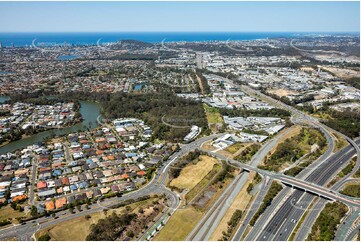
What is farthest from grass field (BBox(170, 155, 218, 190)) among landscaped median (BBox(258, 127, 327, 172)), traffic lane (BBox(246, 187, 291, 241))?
traffic lane (BBox(246, 187, 291, 241))

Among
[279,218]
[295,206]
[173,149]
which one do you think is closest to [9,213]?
[173,149]

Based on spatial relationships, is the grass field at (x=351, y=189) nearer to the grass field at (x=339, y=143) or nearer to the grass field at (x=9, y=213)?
the grass field at (x=339, y=143)

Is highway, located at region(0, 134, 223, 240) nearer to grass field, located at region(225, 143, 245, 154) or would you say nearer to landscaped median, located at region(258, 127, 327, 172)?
grass field, located at region(225, 143, 245, 154)

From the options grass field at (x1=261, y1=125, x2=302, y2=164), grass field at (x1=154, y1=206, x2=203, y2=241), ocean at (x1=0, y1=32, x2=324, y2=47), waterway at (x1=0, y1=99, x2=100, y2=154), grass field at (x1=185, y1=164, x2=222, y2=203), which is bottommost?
waterway at (x1=0, y1=99, x2=100, y2=154)

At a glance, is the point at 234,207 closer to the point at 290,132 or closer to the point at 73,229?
the point at 73,229

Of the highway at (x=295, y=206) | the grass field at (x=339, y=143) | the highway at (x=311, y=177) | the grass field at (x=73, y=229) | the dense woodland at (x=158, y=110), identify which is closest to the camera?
the grass field at (x=73, y=229)

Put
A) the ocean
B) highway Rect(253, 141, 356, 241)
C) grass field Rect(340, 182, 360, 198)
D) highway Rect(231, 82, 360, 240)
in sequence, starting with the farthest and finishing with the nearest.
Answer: the ocean
grass field Rect(340, 182, 360, 198)
highway Rect(231, 82, 360, 240)
highway Rect(253, 141, 356, 241)

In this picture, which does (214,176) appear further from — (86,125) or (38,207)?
(86,125)

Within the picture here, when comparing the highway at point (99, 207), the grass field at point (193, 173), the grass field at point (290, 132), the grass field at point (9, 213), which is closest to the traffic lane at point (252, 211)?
the highway at point (99, 207)
